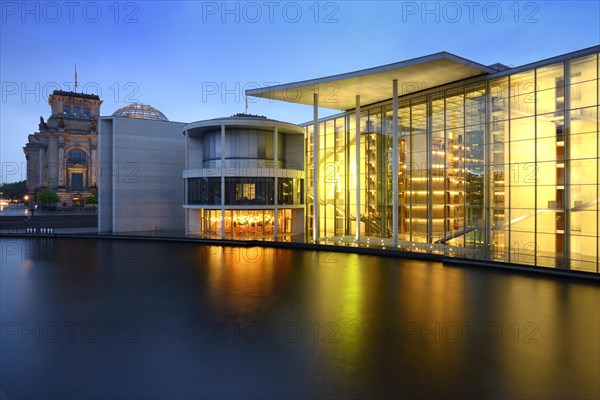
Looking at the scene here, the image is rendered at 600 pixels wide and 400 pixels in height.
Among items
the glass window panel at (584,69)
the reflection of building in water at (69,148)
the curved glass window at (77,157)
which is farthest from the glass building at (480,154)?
the curved glass window at (77,157)

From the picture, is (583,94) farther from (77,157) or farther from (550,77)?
(77,157)

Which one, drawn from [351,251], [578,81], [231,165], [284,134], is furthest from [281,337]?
[284,134]

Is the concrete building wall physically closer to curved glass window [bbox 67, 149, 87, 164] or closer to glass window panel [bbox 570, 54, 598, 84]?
glass window panel [bbox 570, 54, 598, 84]

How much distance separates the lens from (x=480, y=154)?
24.8 meters

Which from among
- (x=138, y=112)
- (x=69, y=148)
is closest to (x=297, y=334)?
(x=138, y=112)

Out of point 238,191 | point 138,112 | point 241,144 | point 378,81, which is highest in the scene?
point 138,112

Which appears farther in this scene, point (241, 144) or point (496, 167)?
point (241, 144)

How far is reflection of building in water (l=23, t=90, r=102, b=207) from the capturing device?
8644cm

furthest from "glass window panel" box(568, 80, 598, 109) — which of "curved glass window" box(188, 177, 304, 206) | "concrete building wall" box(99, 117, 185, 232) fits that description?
"concrete building wall" box(99, 117, 185, 232)

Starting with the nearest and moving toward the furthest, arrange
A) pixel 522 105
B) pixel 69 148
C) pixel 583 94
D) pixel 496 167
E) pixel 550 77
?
pixel 583 94, pixel 550 77, pixel 522 105, pixel 496 167, pixel 69 148

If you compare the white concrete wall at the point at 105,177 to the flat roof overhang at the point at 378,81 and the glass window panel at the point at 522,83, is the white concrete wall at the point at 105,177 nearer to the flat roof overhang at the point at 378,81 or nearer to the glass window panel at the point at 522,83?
the flat roof overhang at the point at 378,81

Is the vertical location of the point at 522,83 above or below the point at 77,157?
below

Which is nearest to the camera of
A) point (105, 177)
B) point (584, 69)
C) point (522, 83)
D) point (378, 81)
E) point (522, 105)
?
point (584, 69)

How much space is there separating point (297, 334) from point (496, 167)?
19448 mm
